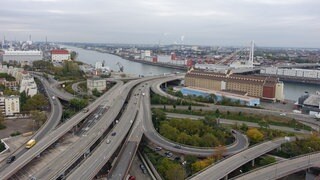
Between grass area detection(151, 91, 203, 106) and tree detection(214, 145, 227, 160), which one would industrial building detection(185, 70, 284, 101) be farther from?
tree detection(214, 145, 227, 160)

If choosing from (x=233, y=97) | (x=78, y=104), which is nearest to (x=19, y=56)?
(x=78, y=104)

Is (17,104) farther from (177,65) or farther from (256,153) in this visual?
(177,65)

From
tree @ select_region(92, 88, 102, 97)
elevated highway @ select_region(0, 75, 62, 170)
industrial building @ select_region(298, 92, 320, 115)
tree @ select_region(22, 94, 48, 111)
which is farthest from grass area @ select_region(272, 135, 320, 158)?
tree @ select_region(92, 88, 102, 97)

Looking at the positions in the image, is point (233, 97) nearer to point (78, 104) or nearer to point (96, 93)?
point (96, 93)

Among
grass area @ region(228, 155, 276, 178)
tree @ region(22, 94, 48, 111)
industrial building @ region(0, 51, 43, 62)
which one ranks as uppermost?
industrial building @ region(0, 51, 43, 62)

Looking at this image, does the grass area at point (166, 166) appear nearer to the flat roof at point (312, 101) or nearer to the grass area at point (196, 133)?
the grass area at point (196, 133)

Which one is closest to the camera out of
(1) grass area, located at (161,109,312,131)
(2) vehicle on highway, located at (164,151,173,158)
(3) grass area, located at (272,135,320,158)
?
(2) vehicle on highway, located at (164,151,173,158)

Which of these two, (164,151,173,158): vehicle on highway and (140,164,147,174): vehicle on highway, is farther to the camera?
(164,151,173,158): vehicle on highway
